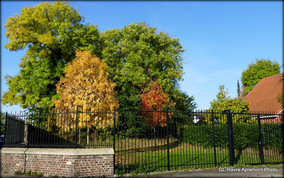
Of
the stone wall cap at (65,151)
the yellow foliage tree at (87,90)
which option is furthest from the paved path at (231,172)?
the yellow foliage tree at (87,90)

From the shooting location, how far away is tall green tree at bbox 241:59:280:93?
39.9 metres

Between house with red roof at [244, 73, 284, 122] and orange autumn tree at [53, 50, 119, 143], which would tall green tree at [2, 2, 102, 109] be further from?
house with red roof at [244, 73, 284, 122]

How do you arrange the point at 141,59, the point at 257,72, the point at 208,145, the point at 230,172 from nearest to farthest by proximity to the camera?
the point at 230,172 < the point at 208,145 < the point at 141,59 < the point at 257,72

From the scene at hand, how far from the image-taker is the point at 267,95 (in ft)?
86.2

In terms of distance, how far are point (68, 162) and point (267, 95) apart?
23539mm

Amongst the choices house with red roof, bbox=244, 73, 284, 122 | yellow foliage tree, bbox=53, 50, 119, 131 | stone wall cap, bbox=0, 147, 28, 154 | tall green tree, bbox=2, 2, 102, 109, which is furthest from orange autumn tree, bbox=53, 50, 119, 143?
house with red roof, bbox=244, 73, 284, 122

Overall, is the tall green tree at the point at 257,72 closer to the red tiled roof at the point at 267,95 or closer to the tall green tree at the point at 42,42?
the red tiled roof at the point at 267,95

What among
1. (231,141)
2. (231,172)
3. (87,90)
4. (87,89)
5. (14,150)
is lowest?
(231,172)

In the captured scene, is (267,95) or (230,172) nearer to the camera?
(230,172)

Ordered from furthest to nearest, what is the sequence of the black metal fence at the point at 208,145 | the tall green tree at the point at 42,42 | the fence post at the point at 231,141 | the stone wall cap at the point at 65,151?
the tall green tree at the point at 42,42, the fence post at the point at 231,141, the black metal fence at the point at 208,145, the stone wall cap at the point at 65,151

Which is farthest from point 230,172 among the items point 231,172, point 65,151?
point 65,151

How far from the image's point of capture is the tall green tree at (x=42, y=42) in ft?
82.4

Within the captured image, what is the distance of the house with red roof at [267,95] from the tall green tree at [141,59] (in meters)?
8.19

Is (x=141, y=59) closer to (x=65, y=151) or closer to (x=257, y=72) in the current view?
(x=65, y=151)
